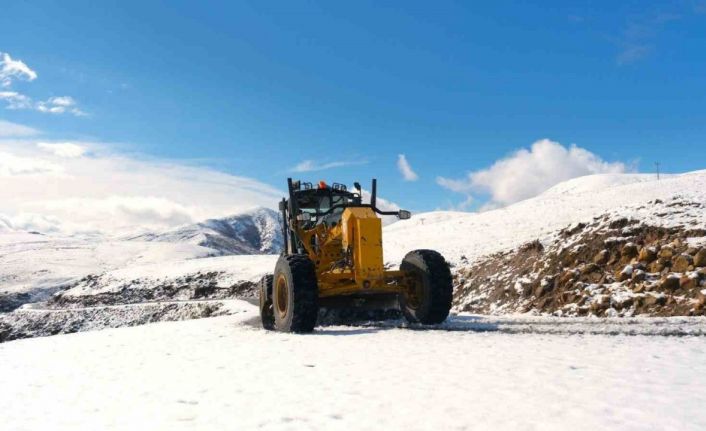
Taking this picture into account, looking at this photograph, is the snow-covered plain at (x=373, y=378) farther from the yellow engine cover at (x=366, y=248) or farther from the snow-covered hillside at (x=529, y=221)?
the snow-covered hillside at (x=529, y=221)

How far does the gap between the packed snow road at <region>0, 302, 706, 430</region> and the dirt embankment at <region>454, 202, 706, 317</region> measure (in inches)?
137

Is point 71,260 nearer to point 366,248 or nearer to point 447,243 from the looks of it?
point 447,243

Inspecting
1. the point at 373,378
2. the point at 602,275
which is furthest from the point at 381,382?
the point at 602,275

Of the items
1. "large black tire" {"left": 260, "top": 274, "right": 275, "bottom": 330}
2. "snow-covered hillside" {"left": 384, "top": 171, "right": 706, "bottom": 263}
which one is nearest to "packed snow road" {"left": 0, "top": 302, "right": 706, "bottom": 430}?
"large black tire" {"left": 260, "top": 274, "right": 275, "bottom": 330}

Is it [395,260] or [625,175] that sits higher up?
[625,175]

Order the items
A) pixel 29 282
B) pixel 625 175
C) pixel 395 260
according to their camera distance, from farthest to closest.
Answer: pixel 625 175, pixel 29 282, pixel 395 260

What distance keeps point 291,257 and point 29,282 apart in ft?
233

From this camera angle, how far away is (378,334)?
10586mm

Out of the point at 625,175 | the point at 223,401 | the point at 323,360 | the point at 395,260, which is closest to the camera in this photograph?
the point at 223,401

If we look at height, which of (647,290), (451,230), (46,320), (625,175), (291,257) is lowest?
(46,320)

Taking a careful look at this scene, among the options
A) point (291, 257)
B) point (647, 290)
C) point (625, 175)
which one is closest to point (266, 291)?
point (291, 257)

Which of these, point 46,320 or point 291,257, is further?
point 46,320

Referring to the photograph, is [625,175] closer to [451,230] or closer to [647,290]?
[451,230]

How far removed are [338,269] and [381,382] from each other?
6205 mm
